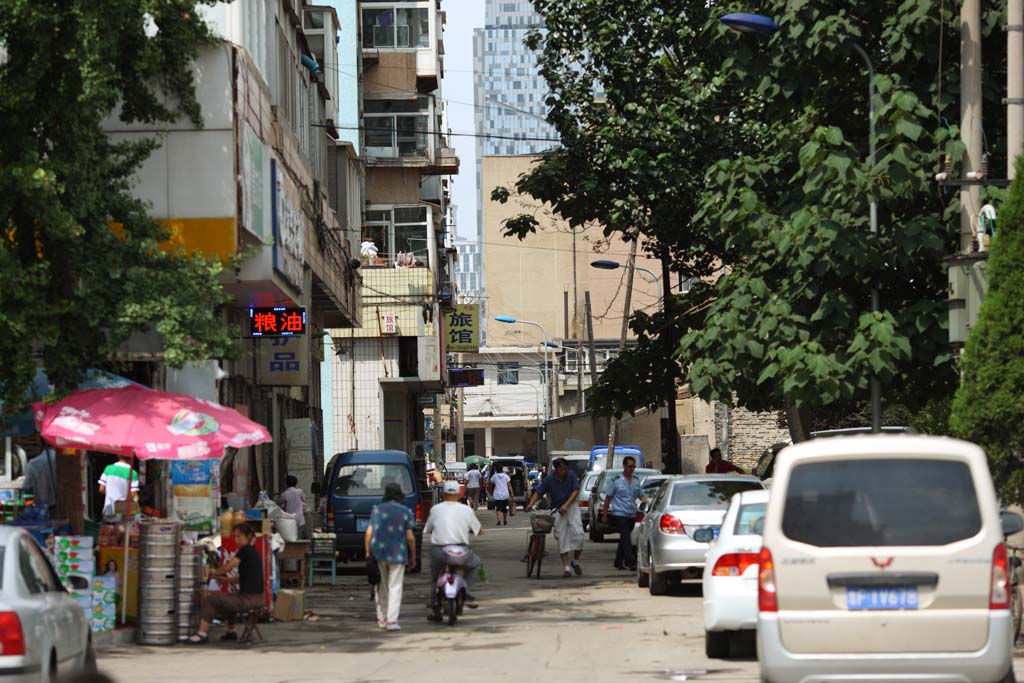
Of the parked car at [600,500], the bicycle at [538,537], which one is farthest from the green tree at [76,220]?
the parked car at [600,500]

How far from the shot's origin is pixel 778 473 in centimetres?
1042

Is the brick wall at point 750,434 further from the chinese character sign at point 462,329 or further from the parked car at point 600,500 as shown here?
the parked car at point 600,500

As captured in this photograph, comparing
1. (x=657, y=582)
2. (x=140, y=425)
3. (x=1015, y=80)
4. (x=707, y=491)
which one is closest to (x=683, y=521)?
(x=707, y=491)

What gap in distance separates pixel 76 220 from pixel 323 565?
1078 cm

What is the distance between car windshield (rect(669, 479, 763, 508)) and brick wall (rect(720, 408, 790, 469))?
126ft

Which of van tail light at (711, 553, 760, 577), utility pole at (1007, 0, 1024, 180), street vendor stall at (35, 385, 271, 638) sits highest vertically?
→ utility pole at (1007, 0, 1024, 180)

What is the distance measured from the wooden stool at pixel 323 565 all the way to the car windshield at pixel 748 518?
1036 centimetres

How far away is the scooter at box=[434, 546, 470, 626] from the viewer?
1855cm

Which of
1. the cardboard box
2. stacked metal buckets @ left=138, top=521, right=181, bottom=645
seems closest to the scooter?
the cardboard box

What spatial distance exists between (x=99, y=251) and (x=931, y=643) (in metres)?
10.4

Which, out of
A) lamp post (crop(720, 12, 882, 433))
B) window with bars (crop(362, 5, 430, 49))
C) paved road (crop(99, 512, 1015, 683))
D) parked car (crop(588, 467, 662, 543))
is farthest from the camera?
window with bars (crop(362, 5, 430, 49))

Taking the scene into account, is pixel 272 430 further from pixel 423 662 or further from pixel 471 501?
pixel 471 501

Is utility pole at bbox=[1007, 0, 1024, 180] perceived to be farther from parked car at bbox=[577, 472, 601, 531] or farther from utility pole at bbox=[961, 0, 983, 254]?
parked car at bbox=[577, 472, 601, 531]

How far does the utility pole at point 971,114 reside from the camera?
1789cm
